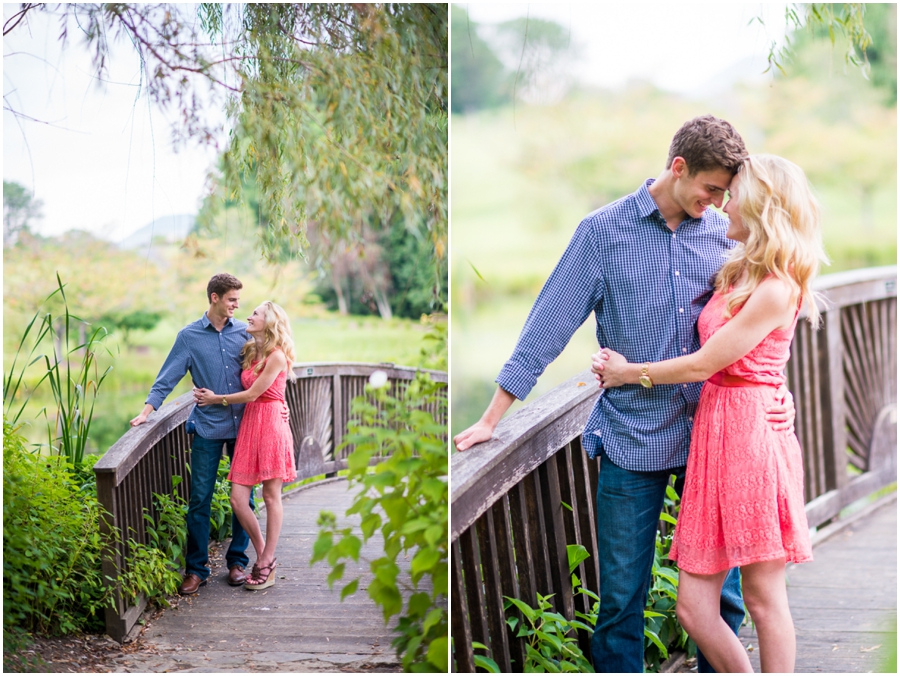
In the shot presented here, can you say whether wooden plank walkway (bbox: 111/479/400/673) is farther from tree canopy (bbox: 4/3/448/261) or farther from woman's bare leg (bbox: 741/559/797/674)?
woman's bare leg (bbox: 741/559/797/674)

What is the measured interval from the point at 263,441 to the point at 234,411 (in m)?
0.12

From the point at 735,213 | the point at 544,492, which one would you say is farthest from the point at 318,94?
the point at 544,492

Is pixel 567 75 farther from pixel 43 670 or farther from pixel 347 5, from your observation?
pixel 43 670

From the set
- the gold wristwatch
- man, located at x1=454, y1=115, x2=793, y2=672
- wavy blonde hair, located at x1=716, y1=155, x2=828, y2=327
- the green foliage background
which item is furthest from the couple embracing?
wavy blonde hair, located at x1=716, y1=155, x2=828, y2=327

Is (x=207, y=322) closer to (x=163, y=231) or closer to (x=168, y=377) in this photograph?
(x=168, y=377)

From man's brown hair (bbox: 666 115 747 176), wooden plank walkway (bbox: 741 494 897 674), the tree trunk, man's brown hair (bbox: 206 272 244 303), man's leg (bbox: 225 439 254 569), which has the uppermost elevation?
man's brown hair (bbox: 666 115 747 176)

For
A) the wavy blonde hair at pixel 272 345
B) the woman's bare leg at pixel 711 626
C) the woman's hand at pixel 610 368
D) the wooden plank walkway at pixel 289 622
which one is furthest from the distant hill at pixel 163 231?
the woman's bare leg at pixel 711 626

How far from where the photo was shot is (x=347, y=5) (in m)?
2.01

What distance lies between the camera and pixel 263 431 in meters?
2.11

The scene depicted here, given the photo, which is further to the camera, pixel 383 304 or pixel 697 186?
Result: pixel 383 304

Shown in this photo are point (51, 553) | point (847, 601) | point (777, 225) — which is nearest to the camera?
point (777, 225)

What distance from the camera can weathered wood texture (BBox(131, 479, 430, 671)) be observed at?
1.97m

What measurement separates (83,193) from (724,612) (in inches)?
83.4

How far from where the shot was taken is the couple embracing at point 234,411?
2057 millimetres
